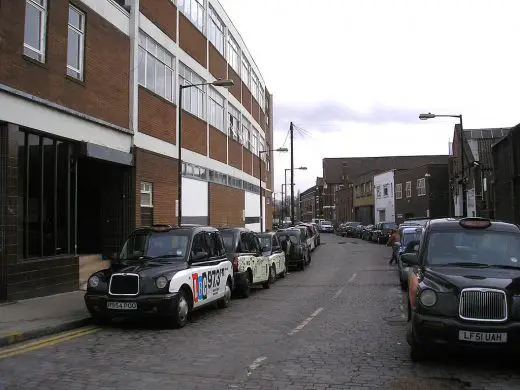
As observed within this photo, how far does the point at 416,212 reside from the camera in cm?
6072

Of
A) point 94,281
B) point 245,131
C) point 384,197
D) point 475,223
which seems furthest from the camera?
point 384,197

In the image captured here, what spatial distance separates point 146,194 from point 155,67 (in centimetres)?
476

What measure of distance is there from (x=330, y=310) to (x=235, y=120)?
22.5m

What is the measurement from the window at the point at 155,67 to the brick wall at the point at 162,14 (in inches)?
30.5

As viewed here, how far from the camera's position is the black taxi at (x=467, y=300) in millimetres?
6199

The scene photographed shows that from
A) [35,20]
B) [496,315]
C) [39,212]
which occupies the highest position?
[35,20]

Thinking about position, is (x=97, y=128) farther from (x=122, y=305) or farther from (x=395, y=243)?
(x=395, y=243)

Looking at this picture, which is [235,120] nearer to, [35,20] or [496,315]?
[35,20]

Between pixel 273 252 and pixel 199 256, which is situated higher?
pixel 199 256

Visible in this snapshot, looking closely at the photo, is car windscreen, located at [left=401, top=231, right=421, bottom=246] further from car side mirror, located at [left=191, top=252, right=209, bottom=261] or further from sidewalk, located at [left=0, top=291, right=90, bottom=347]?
sidewalk, located at [left=0, top=291, right=90, bottom=347]

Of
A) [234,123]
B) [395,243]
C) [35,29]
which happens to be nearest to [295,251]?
[395,243]

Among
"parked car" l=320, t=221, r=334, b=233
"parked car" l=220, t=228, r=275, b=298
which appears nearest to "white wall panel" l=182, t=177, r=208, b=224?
"parked car" l=220, t=228, r=275, b=298

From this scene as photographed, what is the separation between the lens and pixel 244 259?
1431cm

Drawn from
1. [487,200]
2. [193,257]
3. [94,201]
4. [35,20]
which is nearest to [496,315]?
[193,257]
